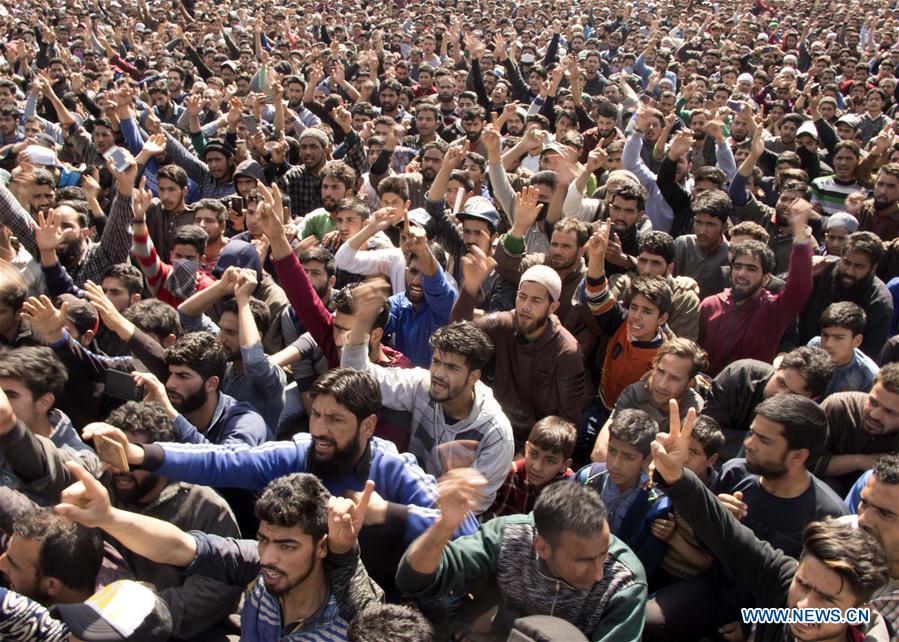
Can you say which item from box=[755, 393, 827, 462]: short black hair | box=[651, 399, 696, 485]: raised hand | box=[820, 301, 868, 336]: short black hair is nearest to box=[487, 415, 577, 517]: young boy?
box=[651, 399, 696, 485]: raised hand

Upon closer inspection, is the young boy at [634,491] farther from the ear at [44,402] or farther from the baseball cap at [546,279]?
the ear at [44,402]

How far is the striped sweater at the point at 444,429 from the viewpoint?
3457mm

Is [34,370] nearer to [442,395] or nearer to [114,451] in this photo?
[114,451]

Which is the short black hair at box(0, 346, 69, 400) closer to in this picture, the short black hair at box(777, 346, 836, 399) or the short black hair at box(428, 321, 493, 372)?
the short black hair at box(428, 321, 493, 372)

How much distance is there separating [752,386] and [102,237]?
4.09 m

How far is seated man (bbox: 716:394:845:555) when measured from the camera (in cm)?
306

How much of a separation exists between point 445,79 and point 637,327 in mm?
6828

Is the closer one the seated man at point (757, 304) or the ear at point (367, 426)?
the ear at point (367, 426)

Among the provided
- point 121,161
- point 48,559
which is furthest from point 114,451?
point 121,161

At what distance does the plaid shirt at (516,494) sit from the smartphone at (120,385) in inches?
68.5

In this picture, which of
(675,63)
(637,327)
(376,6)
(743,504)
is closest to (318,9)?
(376,6)

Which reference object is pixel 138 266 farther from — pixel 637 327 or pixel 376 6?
pixel 376 6

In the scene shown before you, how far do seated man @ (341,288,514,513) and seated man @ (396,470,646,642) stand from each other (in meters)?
0.80

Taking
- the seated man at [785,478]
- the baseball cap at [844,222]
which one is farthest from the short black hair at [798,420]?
the baseball cap at [844,222]
